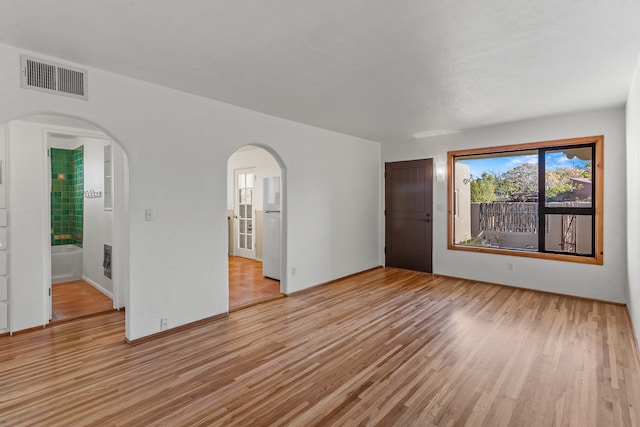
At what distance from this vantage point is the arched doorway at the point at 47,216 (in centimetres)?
343

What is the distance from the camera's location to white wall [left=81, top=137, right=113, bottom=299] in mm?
4770

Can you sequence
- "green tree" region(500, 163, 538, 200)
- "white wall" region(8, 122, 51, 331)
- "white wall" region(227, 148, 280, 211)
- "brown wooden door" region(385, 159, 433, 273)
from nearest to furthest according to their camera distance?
1. "white wall" region(8, 122, 51, 331)
2. "green tree" region(500, 163, 538, 200)
3. "brown wooden door" region(385, 159, 433, 273)
4. "white wall" region(227, 148, 280, 211)

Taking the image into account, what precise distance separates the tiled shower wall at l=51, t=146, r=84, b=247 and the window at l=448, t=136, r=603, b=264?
6865 mm

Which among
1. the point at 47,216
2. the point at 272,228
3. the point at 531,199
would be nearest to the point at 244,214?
the point at 272,228

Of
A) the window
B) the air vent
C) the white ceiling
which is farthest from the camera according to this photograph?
the window

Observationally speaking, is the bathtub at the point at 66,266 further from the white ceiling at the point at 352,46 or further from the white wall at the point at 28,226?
the white ceiling at the point at 352,46

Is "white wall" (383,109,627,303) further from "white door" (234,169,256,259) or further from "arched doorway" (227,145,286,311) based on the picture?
"white door" (234,169,256,259)

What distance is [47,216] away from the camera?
11.9 feet

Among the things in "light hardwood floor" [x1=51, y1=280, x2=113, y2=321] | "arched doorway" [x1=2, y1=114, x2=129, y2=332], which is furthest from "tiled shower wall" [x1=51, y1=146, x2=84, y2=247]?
"light hardwood floor" [x1=51, y1=280, x2=113, y2=321]

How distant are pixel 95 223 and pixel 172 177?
9.13 feet

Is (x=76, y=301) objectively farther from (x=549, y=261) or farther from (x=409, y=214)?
(x=549, y=261)

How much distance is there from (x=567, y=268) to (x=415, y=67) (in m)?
3.77

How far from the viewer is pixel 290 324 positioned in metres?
3.56

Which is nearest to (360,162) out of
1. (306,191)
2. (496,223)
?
(306,191)
